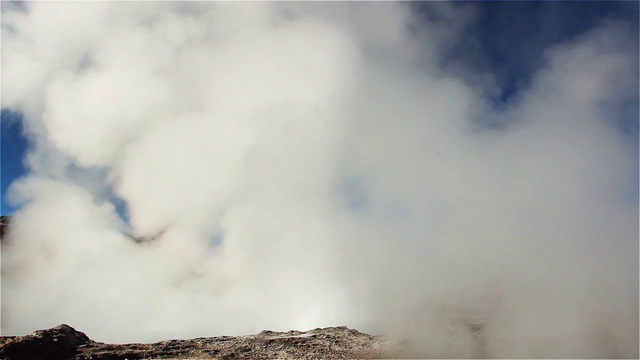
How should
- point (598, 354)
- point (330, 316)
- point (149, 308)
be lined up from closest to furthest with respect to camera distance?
point (598, 354) < point (330, 316) < point (149, 308)

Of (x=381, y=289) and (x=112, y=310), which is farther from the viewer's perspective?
(x=112, y=310)

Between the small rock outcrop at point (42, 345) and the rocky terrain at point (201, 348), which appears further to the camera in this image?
the rocky terrain at point (201, 348)

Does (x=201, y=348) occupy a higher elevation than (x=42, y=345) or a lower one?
higher

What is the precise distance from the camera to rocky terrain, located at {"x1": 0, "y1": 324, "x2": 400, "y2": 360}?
1450 centimetres

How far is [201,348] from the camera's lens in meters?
15.9

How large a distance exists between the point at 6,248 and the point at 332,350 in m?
39.8

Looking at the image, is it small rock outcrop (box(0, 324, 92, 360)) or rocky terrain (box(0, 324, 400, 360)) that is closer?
small rock outcrop (box(0, 324, 92, 360))

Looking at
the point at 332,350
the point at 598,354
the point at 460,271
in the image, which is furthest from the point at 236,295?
the point at 598,354

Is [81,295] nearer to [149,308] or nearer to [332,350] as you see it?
[149,308]

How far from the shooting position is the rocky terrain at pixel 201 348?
14500 millimetres

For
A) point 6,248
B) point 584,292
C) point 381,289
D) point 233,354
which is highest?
point 6,248

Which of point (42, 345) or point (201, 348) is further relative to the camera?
point (201, 348)

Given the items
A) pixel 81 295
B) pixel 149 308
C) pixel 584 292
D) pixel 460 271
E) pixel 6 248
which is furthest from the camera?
pixel 6 248

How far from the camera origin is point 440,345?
15.7m
